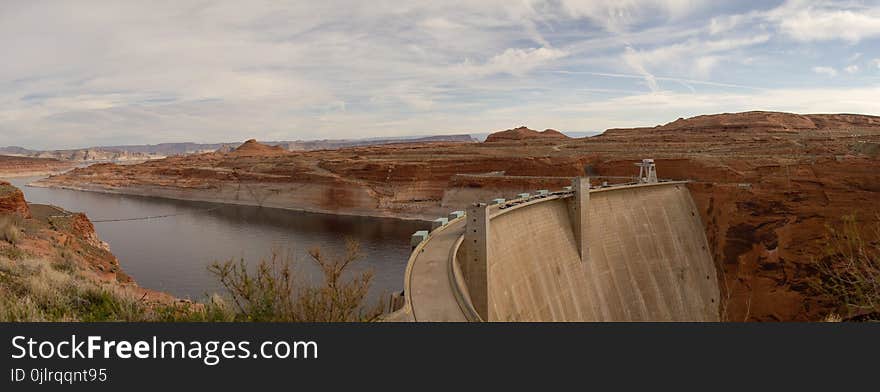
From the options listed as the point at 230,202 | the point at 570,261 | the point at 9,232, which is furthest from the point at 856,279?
the point at 230,202

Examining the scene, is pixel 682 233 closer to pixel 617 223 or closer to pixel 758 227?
pixel 758 227

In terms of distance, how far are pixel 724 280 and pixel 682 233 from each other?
3.52 meters

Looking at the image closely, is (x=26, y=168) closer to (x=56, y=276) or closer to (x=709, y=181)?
(x=56, y=276)

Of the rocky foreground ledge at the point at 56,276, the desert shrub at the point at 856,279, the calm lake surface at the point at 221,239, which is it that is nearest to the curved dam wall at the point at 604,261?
the desert shrub at the point at 856,279

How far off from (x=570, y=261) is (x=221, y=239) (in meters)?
29.0

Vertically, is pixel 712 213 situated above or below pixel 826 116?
below

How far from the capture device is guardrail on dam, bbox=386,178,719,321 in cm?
1355

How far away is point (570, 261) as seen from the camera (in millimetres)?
19781

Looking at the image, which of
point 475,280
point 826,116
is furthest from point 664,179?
point 826,116

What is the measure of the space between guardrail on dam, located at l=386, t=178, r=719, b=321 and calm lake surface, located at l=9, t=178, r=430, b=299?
7.08 metres

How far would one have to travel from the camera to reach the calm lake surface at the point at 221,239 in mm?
27672

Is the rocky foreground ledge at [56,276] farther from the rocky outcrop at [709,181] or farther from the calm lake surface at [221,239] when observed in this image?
the rocky outcrop at [709,181]

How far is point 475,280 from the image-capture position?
13.8 metres

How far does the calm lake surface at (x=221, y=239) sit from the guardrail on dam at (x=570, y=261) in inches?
279
